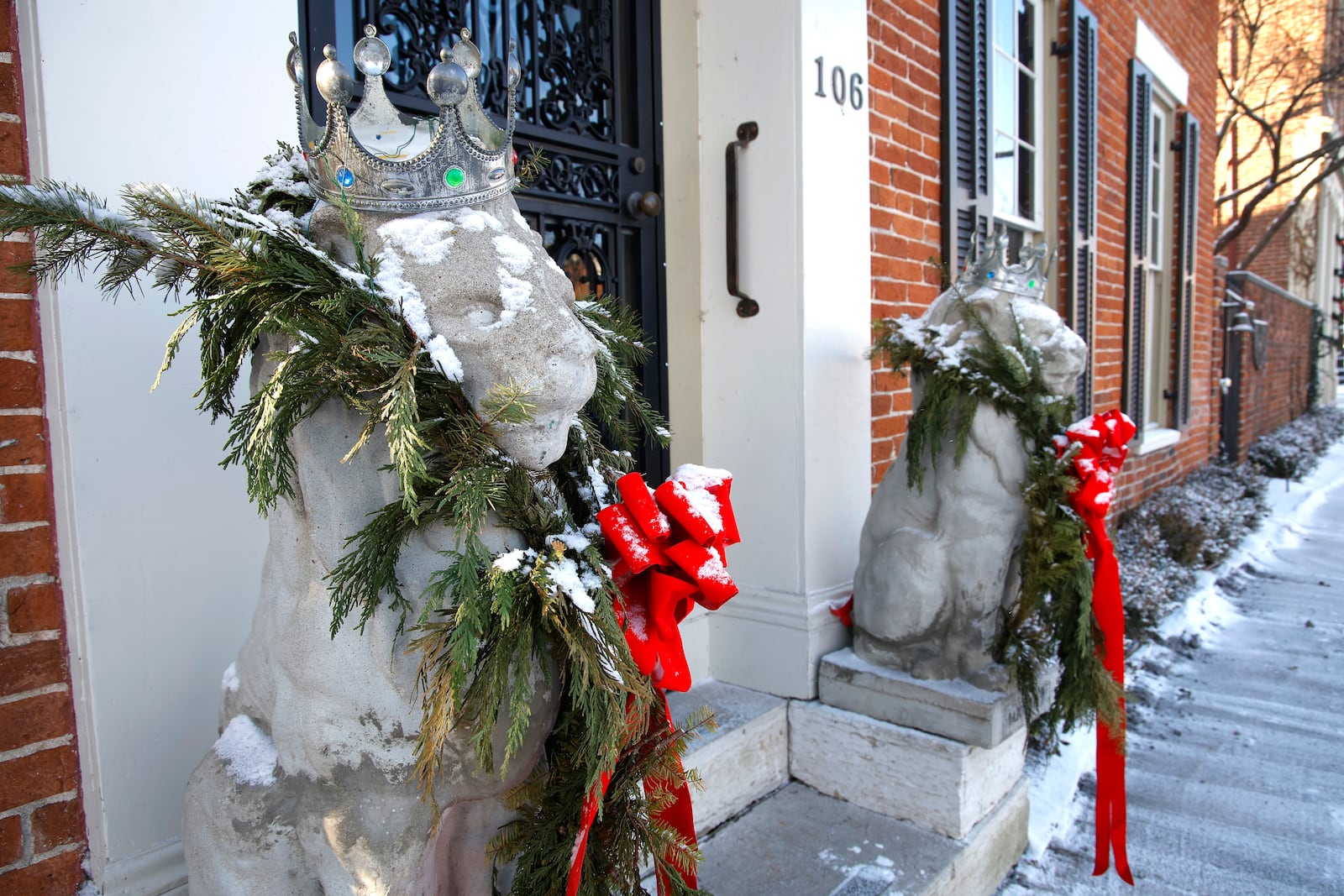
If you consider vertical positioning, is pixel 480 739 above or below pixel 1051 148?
below

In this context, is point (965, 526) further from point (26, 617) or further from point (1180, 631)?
point (1180, 631)

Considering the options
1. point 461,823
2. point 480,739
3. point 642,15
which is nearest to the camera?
point 480,739

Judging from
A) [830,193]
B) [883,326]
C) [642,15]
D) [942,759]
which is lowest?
[942,759]

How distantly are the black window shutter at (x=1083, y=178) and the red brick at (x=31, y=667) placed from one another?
490cm

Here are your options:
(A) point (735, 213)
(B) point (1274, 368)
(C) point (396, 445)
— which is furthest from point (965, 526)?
(B) point (1274, 368)

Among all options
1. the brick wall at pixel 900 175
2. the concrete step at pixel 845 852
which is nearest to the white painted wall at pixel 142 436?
the concrete step at pixel 845 852

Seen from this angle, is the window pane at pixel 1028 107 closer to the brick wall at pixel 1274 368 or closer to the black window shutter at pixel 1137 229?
the black window shutter at pixel 1137 229

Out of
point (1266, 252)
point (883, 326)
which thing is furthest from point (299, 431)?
point (1266, 252)

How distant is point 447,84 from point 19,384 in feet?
3.26

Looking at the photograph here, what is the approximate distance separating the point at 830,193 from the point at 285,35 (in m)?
1.71

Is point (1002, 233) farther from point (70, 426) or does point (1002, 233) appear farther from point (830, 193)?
point (70, 426)

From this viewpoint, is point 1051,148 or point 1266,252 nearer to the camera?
point 1051,148

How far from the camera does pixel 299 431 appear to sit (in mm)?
1050

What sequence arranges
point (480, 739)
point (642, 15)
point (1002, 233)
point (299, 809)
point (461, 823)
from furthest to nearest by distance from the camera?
point (642, 15) → point (1002, 233) → point (461, 823) → point (299, 809) → point (480, 739)
